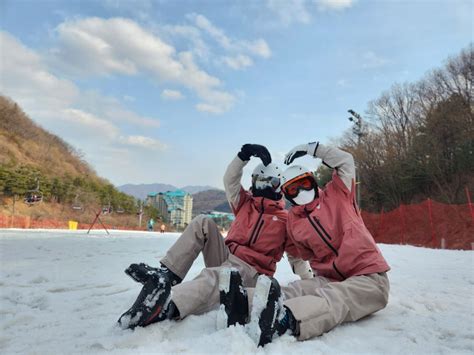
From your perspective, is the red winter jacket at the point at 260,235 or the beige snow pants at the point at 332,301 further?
the red winter jacket at the point at 260,235

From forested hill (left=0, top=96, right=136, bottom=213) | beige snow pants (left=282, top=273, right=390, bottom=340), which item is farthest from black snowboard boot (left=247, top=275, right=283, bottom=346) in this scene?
forested hill (left=0, top=96, right=136, bottom=213)

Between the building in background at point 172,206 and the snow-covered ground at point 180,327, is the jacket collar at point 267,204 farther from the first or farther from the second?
the building in background at point 172,206

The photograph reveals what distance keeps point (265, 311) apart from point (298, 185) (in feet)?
3.66

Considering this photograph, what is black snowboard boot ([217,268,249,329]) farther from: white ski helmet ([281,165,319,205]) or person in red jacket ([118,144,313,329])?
white ski helmet ([281,165,319,205])

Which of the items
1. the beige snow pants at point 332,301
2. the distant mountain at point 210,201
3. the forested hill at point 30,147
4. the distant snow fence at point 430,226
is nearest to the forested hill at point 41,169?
the forested hill at point 30,147

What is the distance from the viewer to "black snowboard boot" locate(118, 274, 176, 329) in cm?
174

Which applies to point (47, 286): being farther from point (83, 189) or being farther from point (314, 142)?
point (83, 189)

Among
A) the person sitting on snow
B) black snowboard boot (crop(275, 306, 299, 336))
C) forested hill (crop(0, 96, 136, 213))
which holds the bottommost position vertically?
black snowboard boot (crop(275, 306, 299, 336))

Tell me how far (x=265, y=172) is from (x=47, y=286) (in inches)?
85.1

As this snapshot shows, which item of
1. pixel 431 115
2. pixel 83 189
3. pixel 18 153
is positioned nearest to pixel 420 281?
pixel 431 115

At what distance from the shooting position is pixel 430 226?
1220cm

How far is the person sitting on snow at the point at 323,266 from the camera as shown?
5.42 ft

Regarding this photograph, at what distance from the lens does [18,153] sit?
39656 millimetres

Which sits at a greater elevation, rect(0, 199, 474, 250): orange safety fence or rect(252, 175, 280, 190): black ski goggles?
rect(252, 175, 280, 190): black ski goggles
